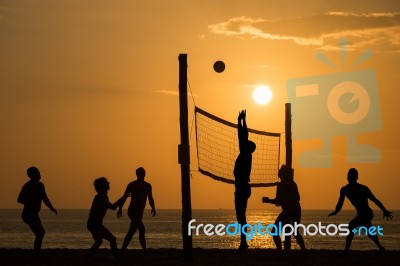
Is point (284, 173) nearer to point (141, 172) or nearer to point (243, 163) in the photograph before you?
point (141, 172)

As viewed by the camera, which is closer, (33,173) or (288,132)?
(33,173)

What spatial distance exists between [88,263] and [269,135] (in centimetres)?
766

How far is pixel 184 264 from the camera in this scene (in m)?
12.9

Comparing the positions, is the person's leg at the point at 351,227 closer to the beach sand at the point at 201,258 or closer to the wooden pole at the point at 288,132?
the beach sand at the point at 201,258

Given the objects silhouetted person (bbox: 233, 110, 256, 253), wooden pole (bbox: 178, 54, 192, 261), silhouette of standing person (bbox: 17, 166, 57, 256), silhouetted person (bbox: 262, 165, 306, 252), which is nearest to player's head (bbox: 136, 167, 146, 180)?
wooden pole (bbox: 178, 54, 192, 261)

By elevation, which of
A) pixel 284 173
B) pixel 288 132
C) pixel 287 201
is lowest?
pixel 287 201

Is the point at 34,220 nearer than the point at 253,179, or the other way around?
the point at 34,220

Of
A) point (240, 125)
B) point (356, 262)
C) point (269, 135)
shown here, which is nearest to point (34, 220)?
point (240, 125)

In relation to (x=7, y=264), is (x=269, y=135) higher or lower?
higher

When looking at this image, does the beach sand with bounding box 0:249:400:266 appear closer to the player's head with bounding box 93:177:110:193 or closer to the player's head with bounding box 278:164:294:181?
the player's head with bounding box 93:177:110:193

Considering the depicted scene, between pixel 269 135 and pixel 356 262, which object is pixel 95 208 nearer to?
pixel 356 262

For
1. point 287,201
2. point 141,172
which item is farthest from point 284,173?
point 141,172

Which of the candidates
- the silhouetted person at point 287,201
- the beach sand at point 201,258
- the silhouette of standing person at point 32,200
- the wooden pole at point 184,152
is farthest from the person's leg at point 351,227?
the silhouette of standing person at point 32,200

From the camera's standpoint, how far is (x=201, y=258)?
1439 cm
